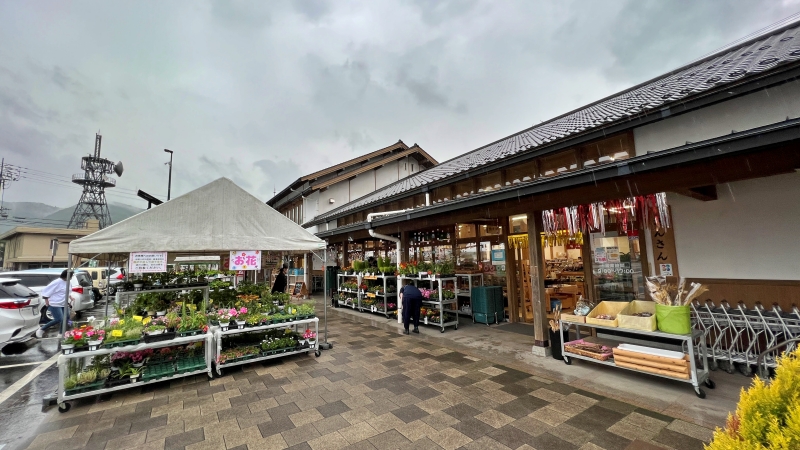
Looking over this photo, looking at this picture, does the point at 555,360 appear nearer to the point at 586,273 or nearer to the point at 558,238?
the point at 586,273

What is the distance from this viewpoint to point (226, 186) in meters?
5.90

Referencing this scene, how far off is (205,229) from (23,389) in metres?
3.64

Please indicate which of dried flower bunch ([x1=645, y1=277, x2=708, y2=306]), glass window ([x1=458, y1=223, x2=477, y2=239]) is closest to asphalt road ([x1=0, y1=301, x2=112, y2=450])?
dried flower bunch ([x1=645, y1=277, x2=708, y2=306])

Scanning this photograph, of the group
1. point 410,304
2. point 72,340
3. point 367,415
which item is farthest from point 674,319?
point 72,340

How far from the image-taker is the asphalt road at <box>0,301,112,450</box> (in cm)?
371

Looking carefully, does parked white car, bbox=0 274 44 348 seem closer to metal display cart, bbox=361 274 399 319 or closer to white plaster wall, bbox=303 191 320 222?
metal display cart, bbox=361 274 399 319

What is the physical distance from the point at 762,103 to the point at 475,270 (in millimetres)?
6726

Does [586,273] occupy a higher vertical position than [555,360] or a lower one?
higher

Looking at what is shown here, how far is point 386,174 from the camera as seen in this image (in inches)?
845

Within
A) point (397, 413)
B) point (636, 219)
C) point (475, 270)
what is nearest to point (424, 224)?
point (475, 270)

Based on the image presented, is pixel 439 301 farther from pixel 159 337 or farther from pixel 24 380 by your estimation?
pixel 24 380

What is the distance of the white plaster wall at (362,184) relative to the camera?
66.7 feet

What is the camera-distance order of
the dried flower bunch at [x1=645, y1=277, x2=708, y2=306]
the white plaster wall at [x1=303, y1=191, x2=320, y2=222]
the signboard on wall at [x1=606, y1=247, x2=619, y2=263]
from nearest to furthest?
the dried flower bunch at [x1=645, y1=277, x2=708, y2=306], the signboard on wall at [x1=606, y1=247, x2=619, y2=263], the white plaster wall at [x1=303, y1=191, x2=320, y2=222]

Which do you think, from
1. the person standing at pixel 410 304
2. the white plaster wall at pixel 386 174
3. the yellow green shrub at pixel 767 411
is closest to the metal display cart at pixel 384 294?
the person standing at pixel 410 304
